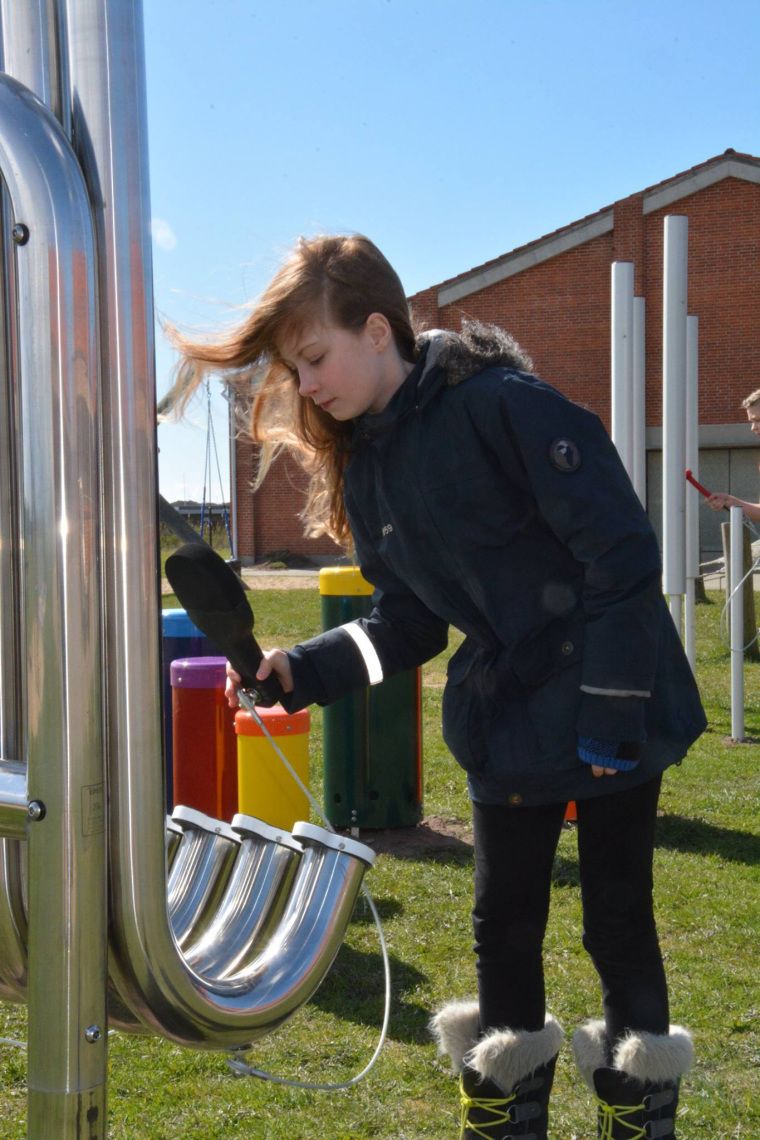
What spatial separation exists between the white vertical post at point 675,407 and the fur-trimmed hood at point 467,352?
3.83 meters

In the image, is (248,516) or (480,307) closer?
(480,307)

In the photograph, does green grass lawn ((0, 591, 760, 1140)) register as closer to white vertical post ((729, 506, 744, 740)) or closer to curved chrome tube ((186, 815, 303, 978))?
curved chrome tube ((186, 815, 303, 978))

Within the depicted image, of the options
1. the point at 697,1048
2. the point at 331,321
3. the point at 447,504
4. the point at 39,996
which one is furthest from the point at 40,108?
the point at 697,1048

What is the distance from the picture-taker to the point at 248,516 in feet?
91.1

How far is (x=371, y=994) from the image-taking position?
11.2 ft

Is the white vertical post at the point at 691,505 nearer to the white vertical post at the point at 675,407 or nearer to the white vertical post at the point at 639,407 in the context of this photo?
the white vertical post at the point at 675,407

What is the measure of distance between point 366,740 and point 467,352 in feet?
10.2

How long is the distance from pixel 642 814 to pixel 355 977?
1787 millimetres

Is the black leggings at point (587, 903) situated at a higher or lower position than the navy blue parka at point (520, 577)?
lower

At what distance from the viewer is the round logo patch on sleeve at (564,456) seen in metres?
1.82

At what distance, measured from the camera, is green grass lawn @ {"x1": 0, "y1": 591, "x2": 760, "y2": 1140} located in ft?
8.73

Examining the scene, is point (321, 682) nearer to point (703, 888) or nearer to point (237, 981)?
point (237, 981)

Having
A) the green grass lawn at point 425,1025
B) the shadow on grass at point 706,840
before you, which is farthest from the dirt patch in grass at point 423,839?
the shadow on grass at point 706,840

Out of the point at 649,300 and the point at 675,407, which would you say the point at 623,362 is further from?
the point at 649,300
